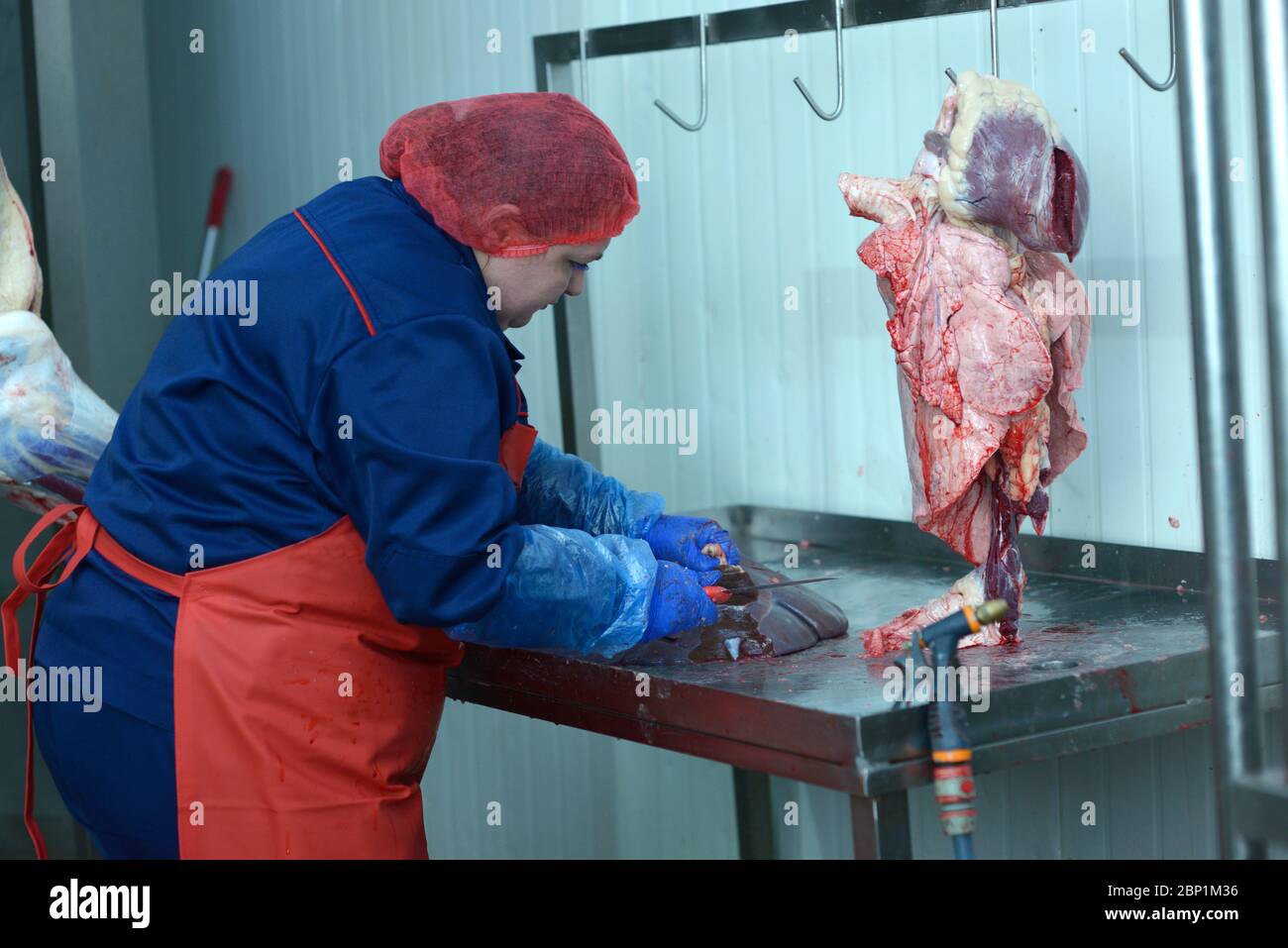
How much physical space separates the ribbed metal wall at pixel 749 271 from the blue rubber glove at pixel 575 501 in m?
0.65

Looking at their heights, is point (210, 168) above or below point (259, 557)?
above

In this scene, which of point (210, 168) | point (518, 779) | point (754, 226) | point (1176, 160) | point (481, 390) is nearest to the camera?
point (481, 390)

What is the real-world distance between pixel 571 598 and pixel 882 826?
490 mm

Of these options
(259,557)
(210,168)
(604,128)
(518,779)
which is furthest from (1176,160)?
(210,168)

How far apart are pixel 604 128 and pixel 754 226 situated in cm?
103

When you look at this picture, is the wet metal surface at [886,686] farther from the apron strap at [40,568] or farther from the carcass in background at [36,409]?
the carcass in background at [36,409]

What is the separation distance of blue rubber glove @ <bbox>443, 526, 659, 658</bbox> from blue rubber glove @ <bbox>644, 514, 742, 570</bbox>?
270 millimetres

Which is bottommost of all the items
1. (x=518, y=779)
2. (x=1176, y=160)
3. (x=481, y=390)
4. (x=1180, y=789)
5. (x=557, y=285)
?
(x=518, y=779)

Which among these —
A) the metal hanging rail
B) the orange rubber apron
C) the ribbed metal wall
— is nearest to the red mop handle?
the ribbed metal wall

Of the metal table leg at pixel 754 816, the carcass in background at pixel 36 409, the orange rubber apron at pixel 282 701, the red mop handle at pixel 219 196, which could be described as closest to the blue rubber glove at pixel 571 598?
the orange rubber apron at pixel 282 701

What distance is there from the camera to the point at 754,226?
303 centimetres

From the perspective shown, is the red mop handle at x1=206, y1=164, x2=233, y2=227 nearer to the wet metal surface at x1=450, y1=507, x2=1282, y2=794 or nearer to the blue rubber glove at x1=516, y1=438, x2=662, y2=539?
the blue rubber glove at x1=516, y1=438, x2=662, y2=539

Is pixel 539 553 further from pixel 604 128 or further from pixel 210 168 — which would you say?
pixel 210 168

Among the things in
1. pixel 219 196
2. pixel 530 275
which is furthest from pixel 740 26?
pixel 219 196
